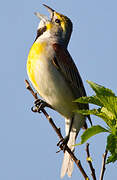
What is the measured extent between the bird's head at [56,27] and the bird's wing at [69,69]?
0.31m

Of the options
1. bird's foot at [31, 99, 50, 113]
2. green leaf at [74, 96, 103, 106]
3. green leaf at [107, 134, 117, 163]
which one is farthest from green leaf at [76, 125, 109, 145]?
bird's foot at [31, 99, 50, 113]

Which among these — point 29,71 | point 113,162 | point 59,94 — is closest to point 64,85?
point 59,94

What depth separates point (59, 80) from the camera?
17.5 ft

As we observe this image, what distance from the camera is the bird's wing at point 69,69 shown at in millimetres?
5418

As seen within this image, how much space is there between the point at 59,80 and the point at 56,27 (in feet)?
3.55

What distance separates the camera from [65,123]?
5672 mm

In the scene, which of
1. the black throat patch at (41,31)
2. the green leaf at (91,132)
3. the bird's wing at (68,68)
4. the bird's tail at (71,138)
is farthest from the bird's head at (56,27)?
the green leaf at (91,132)

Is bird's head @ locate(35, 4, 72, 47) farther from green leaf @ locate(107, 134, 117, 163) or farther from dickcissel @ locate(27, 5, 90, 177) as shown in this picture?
green leaf @ locate(107, 134, 117, 163)

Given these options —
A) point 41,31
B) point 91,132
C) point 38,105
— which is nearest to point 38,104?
point 38,105

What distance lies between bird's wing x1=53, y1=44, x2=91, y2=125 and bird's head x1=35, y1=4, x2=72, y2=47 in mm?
310

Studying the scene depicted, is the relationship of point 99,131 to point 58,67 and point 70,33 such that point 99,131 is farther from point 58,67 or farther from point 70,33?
point 70,33

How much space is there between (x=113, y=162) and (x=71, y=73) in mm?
3019

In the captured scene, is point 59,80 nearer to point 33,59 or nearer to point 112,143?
point 33,59

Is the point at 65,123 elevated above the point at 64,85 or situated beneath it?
situated beneath
